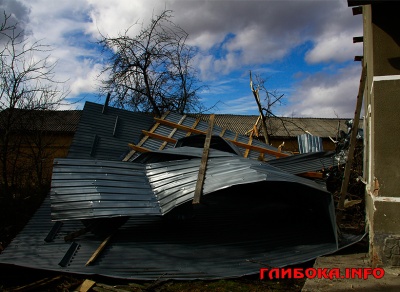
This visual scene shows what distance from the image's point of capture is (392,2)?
535 cm

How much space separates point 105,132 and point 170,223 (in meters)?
4.02

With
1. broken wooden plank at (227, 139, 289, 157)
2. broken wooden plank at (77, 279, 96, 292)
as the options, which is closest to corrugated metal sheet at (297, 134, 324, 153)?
broken wooden plank at (227, 139, 289, 157)

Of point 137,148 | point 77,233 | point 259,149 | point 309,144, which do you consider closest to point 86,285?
point 77,233

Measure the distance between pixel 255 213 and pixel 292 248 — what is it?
1823 millimetres

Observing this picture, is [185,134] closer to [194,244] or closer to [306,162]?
[306,162]

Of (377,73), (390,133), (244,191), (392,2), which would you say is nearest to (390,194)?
(390,133)

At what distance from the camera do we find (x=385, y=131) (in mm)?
5516

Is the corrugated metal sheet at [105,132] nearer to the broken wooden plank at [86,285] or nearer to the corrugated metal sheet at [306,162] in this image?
the corrugated metal sheet at [306,162]

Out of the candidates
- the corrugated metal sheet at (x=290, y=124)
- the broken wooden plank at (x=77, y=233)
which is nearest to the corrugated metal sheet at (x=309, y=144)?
the broken wooden plank at (x=77, y=233)

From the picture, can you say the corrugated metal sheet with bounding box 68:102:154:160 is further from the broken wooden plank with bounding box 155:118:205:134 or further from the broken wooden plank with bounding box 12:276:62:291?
the broken wooden plank with bounding box 12:276:62:291

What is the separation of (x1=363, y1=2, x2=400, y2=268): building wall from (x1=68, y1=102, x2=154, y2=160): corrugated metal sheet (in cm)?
599

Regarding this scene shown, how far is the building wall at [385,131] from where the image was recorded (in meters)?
5.42

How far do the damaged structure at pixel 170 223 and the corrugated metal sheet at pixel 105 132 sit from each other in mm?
1935

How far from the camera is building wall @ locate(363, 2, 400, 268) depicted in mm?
5422
